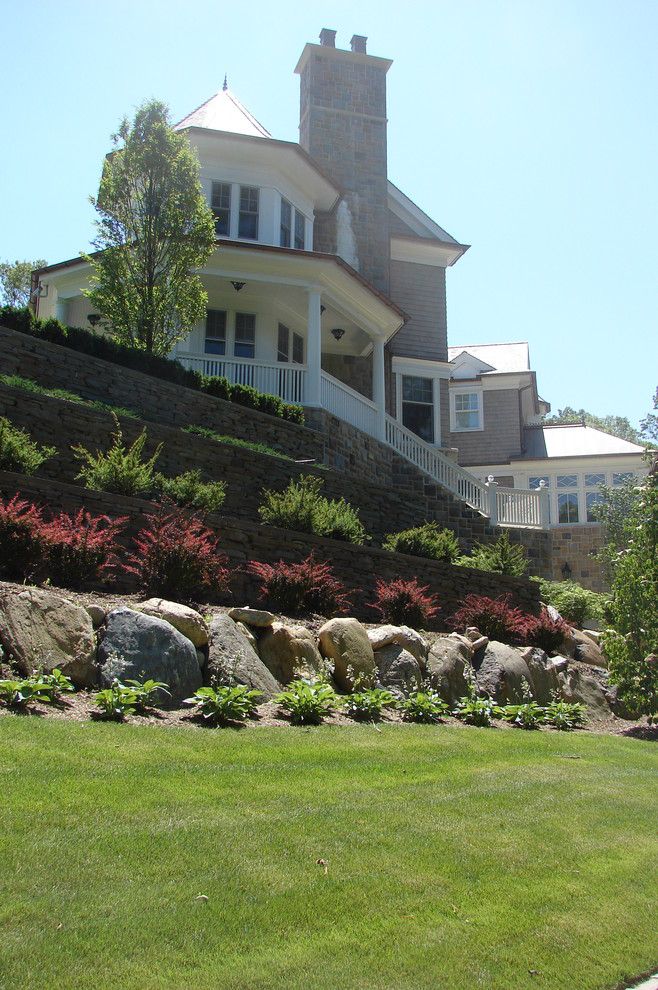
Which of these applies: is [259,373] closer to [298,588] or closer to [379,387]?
[379,387]

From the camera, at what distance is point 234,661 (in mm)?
8523

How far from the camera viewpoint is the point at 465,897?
185 inches

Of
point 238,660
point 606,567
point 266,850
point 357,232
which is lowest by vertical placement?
point 266,850

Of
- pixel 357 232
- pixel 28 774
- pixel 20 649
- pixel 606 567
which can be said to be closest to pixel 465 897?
pixel 28 774

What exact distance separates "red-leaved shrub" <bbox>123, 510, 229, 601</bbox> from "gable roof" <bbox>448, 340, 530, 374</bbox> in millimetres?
25177

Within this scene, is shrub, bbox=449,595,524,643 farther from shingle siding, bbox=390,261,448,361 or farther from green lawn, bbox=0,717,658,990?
shingle siding, bbox=390,261,448,361

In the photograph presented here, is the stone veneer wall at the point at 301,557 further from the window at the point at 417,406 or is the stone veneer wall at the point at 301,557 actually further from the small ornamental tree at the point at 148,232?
the window at the point at 417,406

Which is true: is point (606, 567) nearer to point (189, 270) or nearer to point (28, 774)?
point (189, 270)

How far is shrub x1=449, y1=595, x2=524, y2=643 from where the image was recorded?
42.7ft

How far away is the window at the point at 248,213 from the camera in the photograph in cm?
2288

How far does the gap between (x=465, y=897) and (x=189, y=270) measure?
52.1ft

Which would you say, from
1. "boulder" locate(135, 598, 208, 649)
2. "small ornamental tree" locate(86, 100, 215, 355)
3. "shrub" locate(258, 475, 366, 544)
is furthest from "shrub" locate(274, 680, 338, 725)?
"small ornamental tree" locate(86, 100, 215, 355)

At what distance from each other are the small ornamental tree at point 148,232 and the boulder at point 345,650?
9941mm

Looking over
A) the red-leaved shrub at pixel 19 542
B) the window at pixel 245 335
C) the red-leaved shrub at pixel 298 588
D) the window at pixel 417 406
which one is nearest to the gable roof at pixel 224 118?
the window at pixel 245 335
